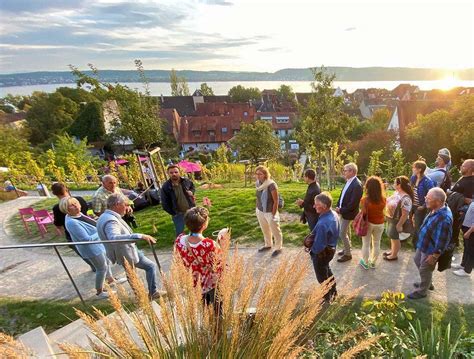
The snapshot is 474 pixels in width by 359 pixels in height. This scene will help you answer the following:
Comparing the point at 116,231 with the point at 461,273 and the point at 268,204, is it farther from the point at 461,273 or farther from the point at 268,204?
the point at 461,273

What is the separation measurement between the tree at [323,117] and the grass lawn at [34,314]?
843 cm

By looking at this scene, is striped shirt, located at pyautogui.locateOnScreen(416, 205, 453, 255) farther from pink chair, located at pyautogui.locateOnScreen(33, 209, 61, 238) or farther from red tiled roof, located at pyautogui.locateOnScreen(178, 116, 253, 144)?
red tiled roof, located at pyautogui.locateOnScreen(178, 116, 253, 144)

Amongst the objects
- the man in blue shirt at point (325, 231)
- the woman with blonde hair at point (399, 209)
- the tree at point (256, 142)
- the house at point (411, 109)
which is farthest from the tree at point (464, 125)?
the man in blue shirt at point (325, 231)

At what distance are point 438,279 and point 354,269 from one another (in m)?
1.15

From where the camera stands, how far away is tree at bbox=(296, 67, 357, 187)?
33.8 feet

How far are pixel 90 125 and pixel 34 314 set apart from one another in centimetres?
4428

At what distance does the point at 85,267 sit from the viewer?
18.9 feet

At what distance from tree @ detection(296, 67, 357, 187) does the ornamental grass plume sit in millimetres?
9239

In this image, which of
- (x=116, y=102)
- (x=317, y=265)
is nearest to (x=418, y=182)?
(x=317, y=265)

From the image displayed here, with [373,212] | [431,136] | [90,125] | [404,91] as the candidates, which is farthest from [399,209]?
[404,91]

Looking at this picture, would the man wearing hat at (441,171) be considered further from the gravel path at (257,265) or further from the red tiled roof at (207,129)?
the red tiled roof at (207,129)

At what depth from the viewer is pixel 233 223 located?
7.31 meters

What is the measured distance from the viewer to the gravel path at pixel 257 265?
4.55 m

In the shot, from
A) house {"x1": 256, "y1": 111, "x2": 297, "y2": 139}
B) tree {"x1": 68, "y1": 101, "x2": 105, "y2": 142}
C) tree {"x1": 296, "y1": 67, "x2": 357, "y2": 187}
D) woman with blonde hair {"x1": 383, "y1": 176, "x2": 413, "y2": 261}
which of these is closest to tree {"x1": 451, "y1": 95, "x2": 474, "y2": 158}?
tree {"x1": 296, "y1": 67, "x2": 357, "y2": 187}
